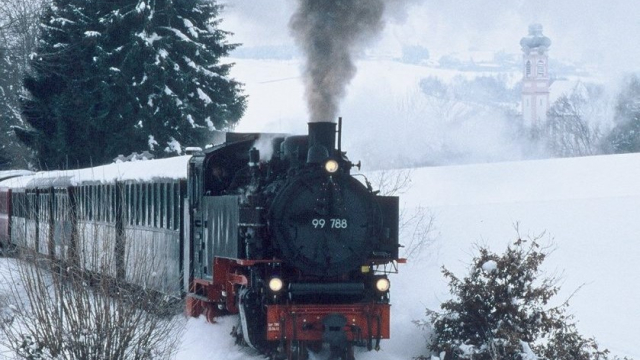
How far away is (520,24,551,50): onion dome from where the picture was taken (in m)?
21.8

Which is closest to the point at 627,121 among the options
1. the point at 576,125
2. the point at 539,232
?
the point at 576,125

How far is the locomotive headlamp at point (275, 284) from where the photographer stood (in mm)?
11305

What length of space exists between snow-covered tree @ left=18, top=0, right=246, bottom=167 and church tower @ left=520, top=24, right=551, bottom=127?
11108mm

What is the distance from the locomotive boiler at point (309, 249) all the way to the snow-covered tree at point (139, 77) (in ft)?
78.1

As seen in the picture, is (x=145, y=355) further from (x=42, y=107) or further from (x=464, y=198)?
(x=42, y=107)

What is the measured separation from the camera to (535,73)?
2770 cm

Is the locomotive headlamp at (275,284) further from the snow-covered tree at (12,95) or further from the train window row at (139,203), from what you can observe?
the snow-covered tree at (12,95)

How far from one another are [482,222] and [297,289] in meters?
15.7

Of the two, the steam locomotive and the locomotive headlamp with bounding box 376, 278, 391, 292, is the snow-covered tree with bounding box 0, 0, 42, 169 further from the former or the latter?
the locomotive headlamp with bounding box 376, 278, 391, 292

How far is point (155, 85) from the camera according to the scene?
116 feet

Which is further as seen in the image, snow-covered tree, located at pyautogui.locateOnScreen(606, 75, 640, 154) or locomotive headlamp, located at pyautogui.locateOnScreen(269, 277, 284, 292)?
snow-covered tree, located at pyautogui.locateOnScreen(606, 75, 640, 154)

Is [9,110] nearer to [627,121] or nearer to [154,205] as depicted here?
[627,121]

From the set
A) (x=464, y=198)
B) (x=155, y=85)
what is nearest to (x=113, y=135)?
(x=155, y=85)

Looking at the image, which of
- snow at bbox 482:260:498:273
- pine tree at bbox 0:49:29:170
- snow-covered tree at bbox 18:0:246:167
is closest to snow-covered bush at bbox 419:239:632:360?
snow at bbox 482:260:498:273
